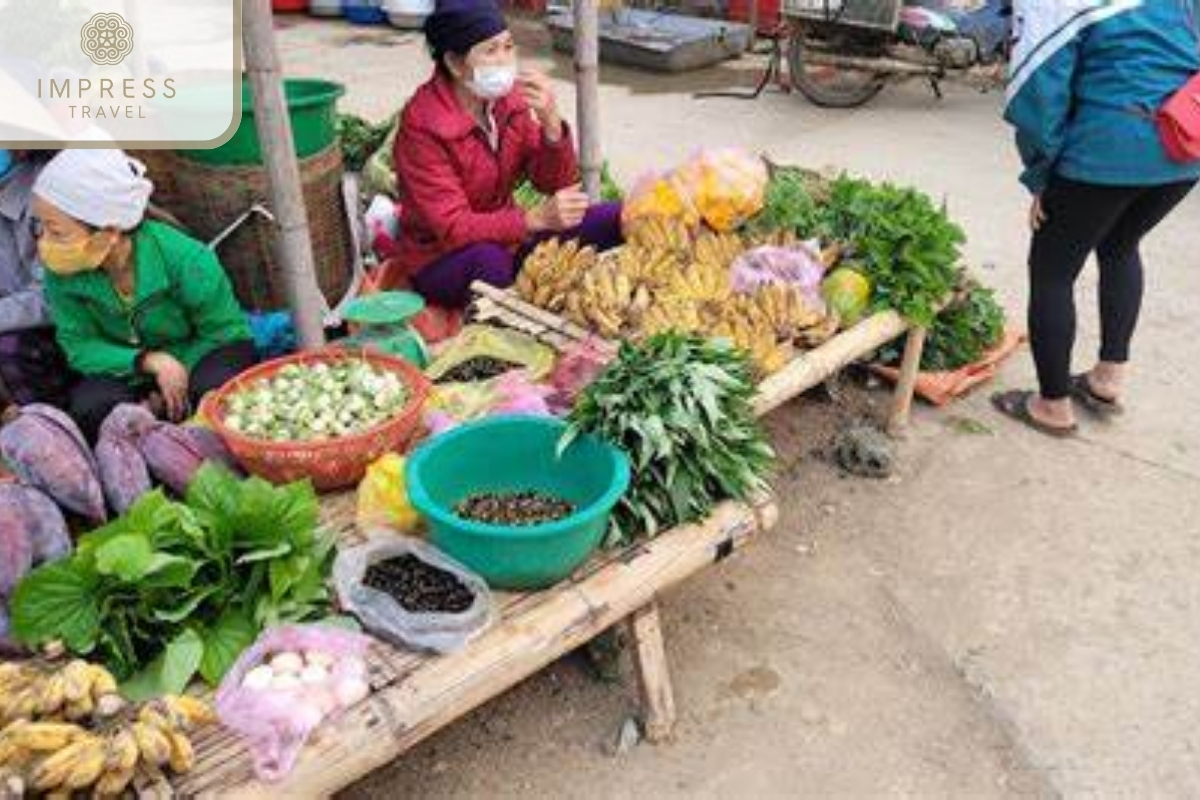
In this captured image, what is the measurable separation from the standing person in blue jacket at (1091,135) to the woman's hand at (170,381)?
9.27ft

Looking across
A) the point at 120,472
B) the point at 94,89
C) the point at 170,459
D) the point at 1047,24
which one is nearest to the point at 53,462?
the point at 120,472

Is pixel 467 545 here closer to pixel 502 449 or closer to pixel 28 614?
pixel 502 449

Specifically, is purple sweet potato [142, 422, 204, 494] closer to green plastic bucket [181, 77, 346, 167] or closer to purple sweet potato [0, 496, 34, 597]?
purple sweet potato [0, 496, 34, 597]

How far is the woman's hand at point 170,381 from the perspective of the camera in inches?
132

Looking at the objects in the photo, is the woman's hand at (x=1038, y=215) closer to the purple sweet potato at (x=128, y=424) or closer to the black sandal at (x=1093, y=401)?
the black sandal at (x=1093, y=401)

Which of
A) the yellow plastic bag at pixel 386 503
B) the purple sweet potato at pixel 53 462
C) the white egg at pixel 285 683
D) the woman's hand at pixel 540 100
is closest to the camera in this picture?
the white egg at pixel 285 683

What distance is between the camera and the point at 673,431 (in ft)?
8.98

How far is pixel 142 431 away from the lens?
2.79 m

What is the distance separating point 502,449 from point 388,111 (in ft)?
21.2

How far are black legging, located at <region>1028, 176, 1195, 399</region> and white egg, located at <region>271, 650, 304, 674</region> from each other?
2.86 m

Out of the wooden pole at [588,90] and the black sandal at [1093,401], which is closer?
the black sandal at [1093,401]

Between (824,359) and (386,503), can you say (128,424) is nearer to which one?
(386,503)

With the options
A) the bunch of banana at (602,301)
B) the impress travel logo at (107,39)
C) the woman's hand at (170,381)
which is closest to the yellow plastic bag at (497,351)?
the bunch of banana at (602,301)

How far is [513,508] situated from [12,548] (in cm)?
112
